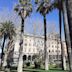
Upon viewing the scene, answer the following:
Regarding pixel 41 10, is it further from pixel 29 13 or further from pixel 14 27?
pixel 14 27

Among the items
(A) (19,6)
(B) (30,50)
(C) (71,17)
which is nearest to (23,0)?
(A) (19,6)

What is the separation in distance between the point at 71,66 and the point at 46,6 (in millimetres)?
22315

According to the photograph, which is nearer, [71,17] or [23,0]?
[71,17]

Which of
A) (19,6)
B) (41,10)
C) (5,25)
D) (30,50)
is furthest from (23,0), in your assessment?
(30,50)

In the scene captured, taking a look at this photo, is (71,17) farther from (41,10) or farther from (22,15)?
(41,10)

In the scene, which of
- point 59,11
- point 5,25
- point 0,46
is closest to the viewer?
point 59,11

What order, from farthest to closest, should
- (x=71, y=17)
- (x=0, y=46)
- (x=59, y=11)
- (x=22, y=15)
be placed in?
(x=0, y=46)
(x=59, y=11)
(x=22, y=15)
(x=71, y=17)

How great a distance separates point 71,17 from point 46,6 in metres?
23.9

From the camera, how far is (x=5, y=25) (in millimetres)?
38750

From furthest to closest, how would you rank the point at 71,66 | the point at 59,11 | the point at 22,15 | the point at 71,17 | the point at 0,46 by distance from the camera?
the point at 0,46
the point at 59,11
the point at 22,15
the point at 71,66
the point at 71,17

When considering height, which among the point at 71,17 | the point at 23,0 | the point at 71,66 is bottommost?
the point at 71,66

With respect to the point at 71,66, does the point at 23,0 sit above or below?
above

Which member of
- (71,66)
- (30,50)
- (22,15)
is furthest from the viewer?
(30,50)

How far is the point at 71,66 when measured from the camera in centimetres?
1254
